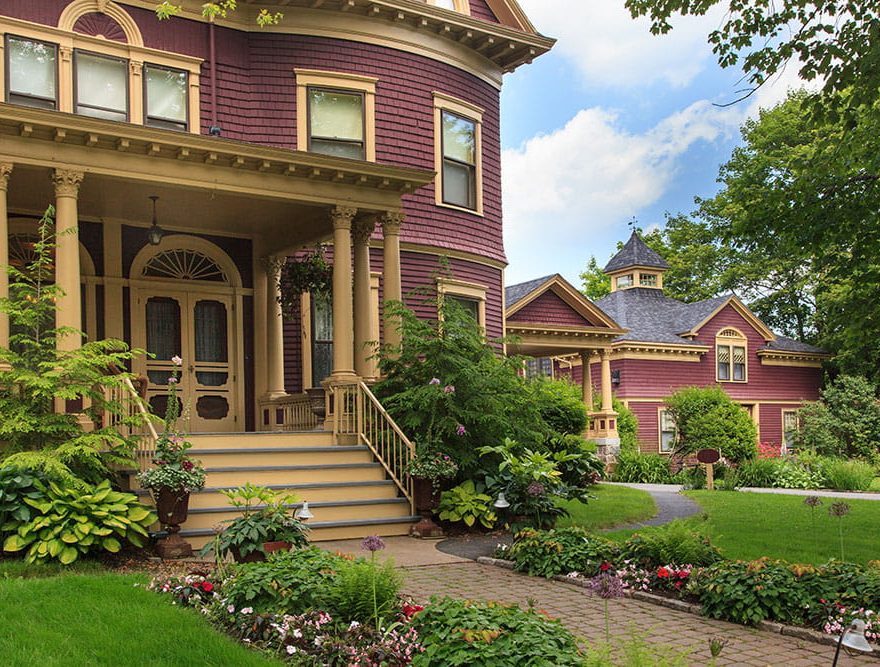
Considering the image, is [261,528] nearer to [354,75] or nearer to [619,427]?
[354,75]

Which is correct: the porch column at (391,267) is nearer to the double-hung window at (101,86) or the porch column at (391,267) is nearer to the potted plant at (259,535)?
the double-hung window at (101,86)

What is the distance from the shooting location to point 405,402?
11.4 metres

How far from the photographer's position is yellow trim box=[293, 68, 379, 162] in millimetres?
15828

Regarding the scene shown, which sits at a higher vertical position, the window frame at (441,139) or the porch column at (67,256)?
the window frame at (441,139)

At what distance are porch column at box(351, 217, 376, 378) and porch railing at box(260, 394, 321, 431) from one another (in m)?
0.93

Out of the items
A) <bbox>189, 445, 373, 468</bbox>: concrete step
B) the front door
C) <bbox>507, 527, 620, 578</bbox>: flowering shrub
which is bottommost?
<bbox>507, 527, 620, 578</bbox>: flowering shrub

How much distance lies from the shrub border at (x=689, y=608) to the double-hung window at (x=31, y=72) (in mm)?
10150

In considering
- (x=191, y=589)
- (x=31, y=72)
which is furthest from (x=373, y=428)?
(x=31, y=72)

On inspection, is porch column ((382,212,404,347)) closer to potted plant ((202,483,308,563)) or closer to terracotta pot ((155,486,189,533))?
terracotta pot ((155,486,189,533))

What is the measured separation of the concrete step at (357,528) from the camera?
1013 centimetres

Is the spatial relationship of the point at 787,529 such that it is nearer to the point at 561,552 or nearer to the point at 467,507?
the point at 467,507

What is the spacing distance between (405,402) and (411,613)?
5.80 metres

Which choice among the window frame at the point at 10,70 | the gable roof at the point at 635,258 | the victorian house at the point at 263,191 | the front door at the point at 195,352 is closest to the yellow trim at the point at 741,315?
the gable roof at the point at 635,258

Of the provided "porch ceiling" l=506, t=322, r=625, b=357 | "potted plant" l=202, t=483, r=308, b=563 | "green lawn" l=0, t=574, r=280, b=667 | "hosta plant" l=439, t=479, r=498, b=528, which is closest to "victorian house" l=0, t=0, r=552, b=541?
"hosta plant" l=439, t=479, r=498, b=528
